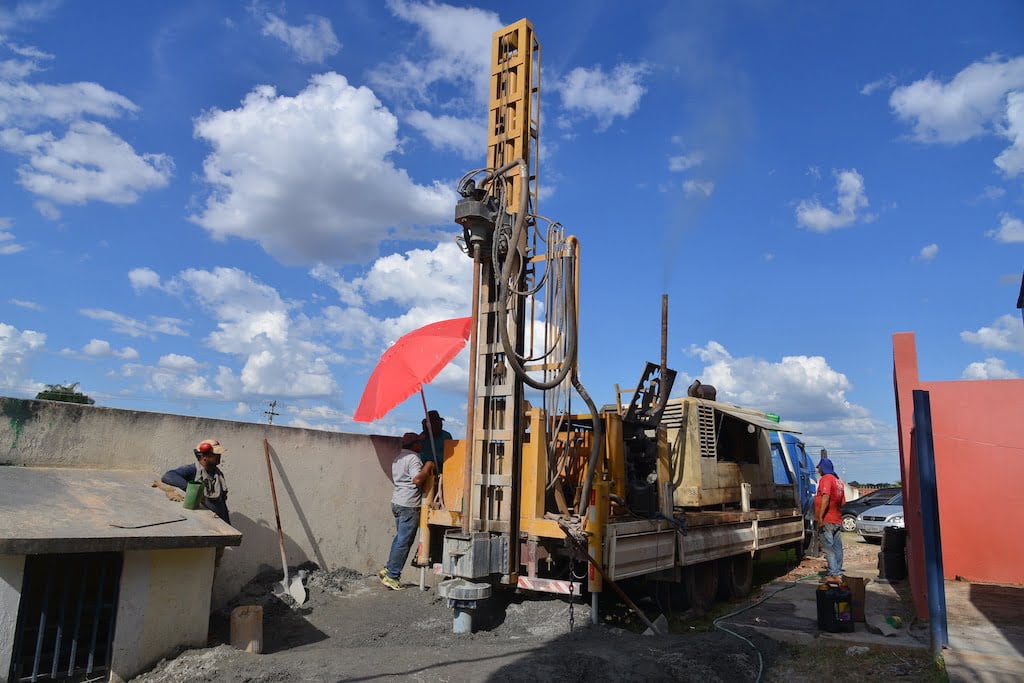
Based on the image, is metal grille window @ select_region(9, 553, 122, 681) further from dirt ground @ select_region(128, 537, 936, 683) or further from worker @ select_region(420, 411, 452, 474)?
worker @ select_region(420, 411, 452, 474)

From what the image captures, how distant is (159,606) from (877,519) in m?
14.7

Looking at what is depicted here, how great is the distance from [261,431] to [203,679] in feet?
9.44

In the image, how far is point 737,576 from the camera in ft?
29.7

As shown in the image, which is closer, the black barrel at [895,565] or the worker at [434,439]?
the worker at [434,439]

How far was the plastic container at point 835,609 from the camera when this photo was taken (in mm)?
6504

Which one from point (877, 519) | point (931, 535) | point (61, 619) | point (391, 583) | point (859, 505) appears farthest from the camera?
point (859, 505)

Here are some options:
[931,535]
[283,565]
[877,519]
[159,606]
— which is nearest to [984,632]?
[931,535]

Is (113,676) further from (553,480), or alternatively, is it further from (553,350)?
(553,350)

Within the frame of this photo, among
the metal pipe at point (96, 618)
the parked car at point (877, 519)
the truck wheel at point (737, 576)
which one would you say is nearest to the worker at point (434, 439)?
the metal pipe at point (96, 618)

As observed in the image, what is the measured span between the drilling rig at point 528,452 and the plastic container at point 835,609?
1.37m

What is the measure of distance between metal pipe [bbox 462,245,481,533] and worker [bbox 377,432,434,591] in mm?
948

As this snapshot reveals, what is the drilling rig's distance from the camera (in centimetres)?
598

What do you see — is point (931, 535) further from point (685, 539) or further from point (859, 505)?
point (859, 505)

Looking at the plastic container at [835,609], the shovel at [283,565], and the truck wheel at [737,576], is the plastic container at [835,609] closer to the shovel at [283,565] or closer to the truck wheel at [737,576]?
the truck wheel at [737,576]
